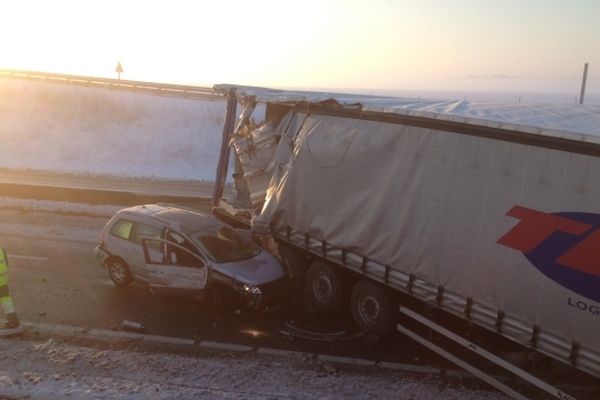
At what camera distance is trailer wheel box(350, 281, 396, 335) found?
28.7 feet

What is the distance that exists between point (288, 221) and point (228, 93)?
3.62 metres

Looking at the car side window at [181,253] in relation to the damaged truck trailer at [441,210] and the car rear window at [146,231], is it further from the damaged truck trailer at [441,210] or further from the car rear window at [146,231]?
the damaged truck trailer at [441,210]

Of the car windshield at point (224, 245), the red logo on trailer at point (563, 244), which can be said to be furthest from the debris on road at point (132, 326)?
the red logo on trailer at point (563, 244)

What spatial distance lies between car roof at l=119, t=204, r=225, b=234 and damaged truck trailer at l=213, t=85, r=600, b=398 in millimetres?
1007

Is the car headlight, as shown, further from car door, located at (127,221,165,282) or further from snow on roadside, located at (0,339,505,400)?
car door, located at (127,221,165,282)

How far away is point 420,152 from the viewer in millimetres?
Result: 8016

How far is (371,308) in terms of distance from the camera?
9.03m

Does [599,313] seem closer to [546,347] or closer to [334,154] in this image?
[546,347]

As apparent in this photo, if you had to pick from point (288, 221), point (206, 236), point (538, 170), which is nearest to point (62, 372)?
point (206, 236)

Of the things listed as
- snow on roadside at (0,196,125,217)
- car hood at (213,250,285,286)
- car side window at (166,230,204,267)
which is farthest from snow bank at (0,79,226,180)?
car hood at (213,250,285,286)

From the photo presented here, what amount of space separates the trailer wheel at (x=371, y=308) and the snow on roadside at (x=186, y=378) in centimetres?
99

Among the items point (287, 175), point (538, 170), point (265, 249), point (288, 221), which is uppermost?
point (538, 170)

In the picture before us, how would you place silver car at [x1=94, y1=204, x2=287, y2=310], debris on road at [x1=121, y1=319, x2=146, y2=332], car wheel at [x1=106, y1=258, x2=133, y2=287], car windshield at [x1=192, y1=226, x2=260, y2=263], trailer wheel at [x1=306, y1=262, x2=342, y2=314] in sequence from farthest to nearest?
car wheel at [x1=106, y1=258, x2=133, y2=287], car windshield at [x1=192, y1=226, x2=260, y2=263], trailer wheel at [x1=306, y1=262, x2=342, y2=314], silver car at [x1=94, y1=204, x2=287, y2=310], debris on road at [x1=121, y1=319, x2=146, y2=332]

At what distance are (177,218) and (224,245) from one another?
108 cm
